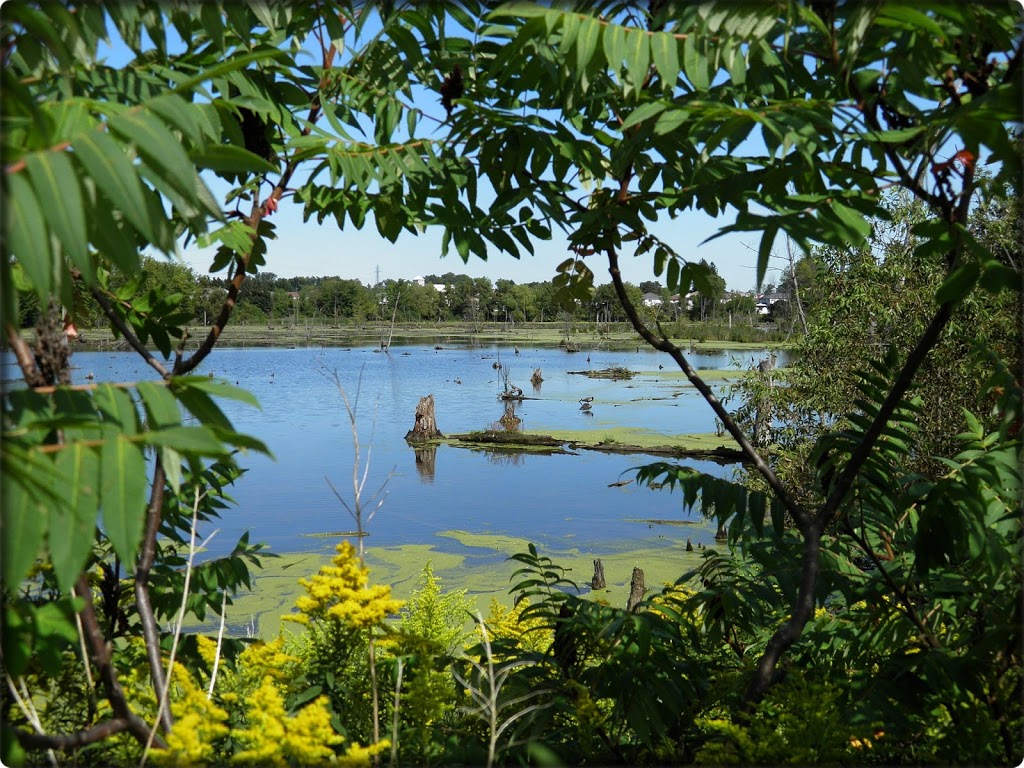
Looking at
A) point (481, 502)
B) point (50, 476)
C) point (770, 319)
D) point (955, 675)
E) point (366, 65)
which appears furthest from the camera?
point (770, 319)

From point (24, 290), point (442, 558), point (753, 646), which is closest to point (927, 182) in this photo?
point (24, 290)

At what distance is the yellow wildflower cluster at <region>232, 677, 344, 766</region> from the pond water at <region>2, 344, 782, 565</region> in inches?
26.6

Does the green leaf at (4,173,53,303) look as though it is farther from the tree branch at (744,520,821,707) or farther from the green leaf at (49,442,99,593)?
the tree branch at (744,520,821,707)

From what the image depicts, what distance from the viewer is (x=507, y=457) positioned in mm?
17641

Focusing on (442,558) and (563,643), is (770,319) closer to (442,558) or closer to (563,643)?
(442,558)

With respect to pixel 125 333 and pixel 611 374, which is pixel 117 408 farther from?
pixel 611 374

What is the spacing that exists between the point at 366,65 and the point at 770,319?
221ft

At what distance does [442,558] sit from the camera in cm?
1055

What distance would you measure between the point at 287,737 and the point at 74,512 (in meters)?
0.69

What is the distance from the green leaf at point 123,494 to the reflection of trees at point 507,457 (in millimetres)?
15924

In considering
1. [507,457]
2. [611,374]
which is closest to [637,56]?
[507,457]

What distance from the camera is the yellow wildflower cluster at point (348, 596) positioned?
1902 mm

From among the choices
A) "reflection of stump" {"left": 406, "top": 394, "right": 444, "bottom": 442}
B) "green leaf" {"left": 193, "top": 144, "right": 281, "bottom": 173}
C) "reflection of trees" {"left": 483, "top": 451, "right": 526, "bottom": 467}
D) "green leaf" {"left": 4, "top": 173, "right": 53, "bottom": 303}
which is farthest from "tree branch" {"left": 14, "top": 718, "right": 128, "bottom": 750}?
"reflection of stump" {"left": 406, "top": 394, "right": 444, "bottom": 442}

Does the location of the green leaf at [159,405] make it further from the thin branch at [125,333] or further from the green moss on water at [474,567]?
the green moss on water at [474,567]
